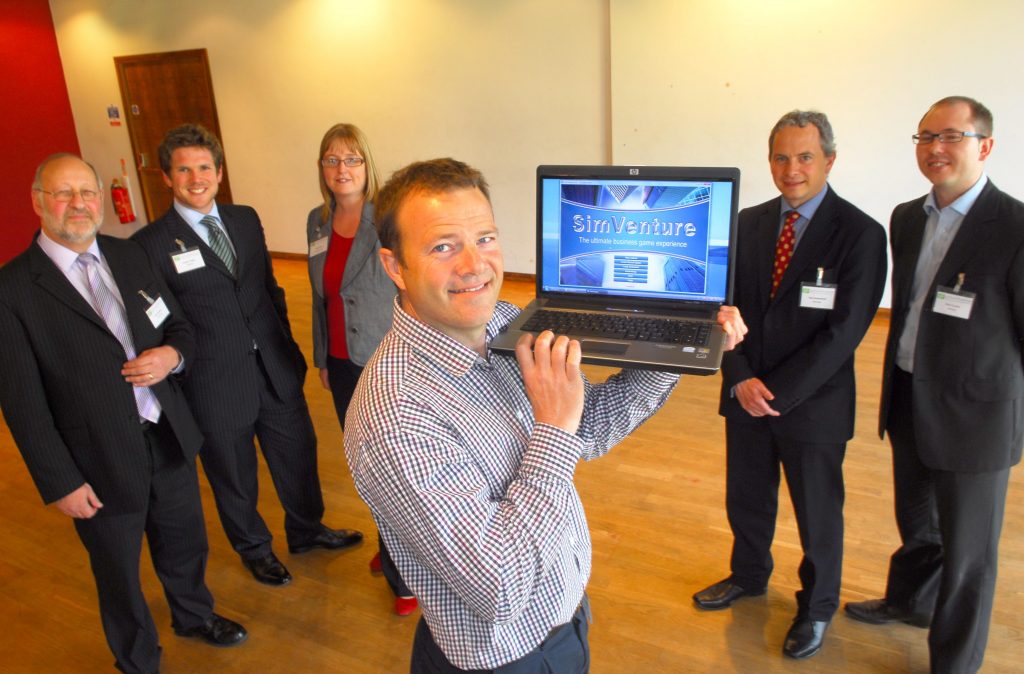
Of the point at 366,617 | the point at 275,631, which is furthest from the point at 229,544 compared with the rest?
the point at 366,617

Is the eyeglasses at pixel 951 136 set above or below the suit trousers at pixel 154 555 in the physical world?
above

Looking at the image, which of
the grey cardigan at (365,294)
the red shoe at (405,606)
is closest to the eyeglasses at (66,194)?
the grey cardigan at (365,294)

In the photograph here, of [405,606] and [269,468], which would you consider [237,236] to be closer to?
[269,468]

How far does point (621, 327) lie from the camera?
1.51 m

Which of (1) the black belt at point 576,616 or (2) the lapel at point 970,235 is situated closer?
(1) the black belt at point 576,616

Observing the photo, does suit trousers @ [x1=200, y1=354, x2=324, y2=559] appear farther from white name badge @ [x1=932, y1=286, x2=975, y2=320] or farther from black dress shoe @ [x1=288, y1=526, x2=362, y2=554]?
white name badge @ [x1=932, y1=286, x2=975, y2=320]

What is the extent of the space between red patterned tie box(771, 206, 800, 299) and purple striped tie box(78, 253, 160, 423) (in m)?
2.03

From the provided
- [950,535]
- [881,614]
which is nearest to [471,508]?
[950,535]

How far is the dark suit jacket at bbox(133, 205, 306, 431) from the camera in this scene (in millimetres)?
2549

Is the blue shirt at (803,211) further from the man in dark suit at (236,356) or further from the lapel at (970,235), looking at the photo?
the man in dark suit at (236,356)

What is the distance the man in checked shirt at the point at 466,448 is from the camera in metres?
1.05

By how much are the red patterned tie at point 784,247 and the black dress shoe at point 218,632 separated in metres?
2.24

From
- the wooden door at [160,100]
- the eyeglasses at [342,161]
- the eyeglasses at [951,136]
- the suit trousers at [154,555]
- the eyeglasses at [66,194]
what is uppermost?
the wooden door at [160,100]

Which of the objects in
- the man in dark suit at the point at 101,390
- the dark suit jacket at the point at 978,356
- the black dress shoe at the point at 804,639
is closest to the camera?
the dark suit jacket at the point at 978,356
